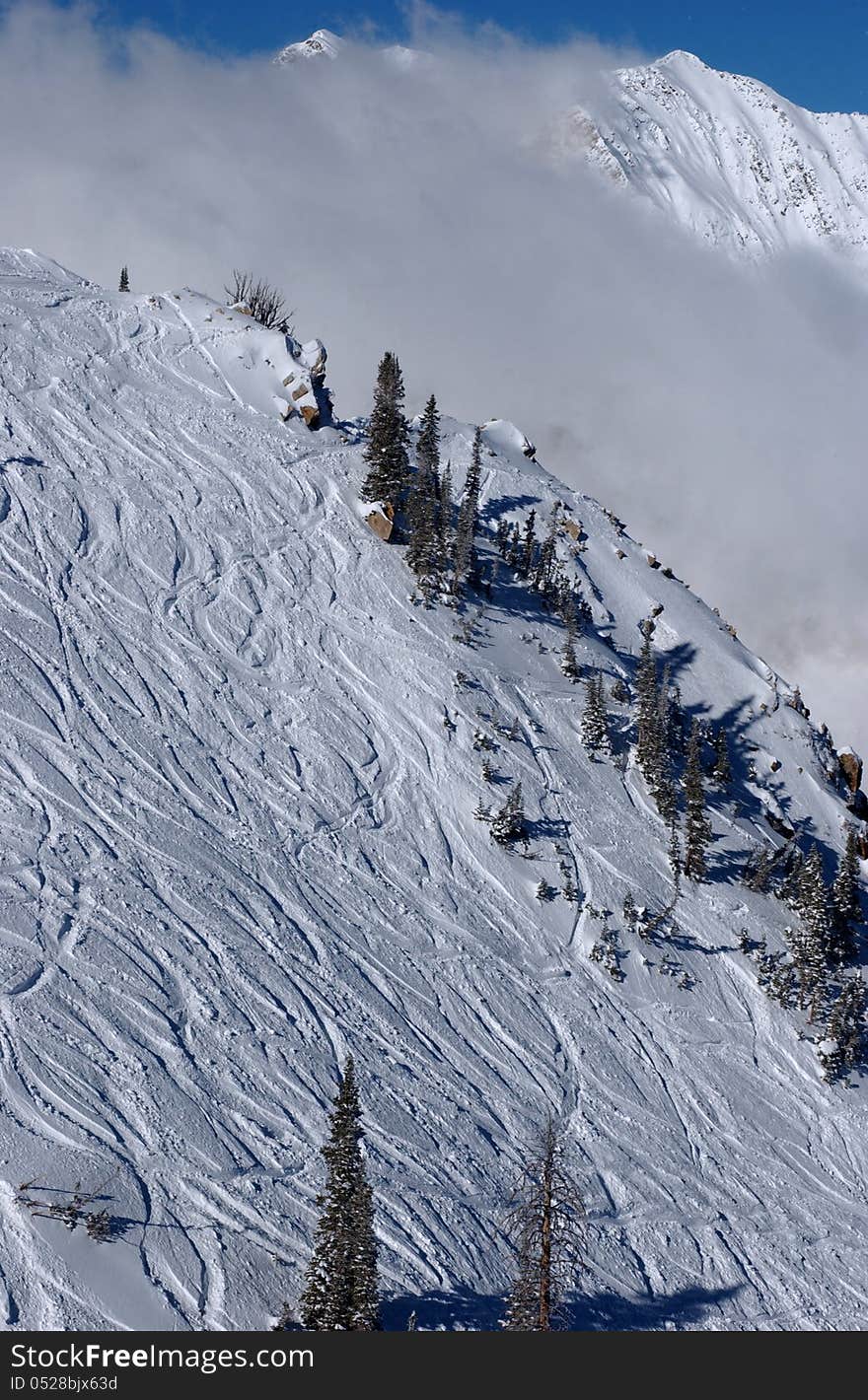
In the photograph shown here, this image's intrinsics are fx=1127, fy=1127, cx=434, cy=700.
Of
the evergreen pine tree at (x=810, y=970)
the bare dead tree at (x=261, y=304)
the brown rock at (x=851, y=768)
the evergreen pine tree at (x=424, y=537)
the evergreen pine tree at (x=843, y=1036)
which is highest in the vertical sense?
the bare dead tree at (x=261, y=304)

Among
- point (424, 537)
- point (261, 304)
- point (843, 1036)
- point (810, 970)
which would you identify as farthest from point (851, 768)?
point (261, 304)

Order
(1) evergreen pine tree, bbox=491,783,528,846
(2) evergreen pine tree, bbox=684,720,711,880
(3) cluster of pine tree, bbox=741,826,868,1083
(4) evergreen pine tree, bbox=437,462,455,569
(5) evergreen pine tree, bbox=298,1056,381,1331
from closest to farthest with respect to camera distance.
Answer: (5) evergreen pine tree, bbox=298,1056,381,1331, (3) cluster of pine tree, bbox=741,826,868,1083, (1) evergreen pine tree, bbox=491,783,528,846, (2) evergreen pine tree, bbox=684,720,711,880, (4) evergreen pine tree, bbox=437,462,455,569

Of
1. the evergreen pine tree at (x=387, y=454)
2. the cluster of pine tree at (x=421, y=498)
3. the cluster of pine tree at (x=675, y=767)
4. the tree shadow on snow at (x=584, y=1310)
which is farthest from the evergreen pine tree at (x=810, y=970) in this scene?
the evergreen pine tree at (x=387, y=454)

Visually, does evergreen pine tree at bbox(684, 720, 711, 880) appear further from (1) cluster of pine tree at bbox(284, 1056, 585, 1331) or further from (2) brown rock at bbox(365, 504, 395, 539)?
(1) cluster of pine tree at bbox(284, 1056, 585, 1331)

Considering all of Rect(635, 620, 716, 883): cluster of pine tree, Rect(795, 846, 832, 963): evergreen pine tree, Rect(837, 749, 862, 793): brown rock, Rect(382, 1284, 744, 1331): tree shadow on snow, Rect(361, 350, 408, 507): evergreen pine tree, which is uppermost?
Rect(361, 350, 408, 507): evergreen pine tree

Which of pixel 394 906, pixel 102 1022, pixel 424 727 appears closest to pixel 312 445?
pixel 424 727

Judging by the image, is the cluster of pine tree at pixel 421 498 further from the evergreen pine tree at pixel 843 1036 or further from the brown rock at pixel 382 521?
the evergreen pine tree at pixel 843 1036

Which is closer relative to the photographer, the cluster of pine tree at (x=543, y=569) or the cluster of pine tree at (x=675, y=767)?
the cluster of pine tree at (x=675, y=767)

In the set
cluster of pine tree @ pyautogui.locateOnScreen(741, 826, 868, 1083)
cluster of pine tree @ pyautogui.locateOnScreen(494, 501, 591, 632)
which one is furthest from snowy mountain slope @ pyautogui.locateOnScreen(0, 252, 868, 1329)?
cluster of pine tree @ pyautogui.locateOnScreen(494, 501, 591, 632)
